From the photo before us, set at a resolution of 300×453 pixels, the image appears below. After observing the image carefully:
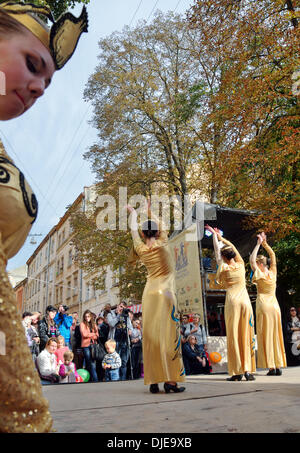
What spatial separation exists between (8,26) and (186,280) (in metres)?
9.34

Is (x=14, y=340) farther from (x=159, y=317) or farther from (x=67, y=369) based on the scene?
(x=67, y=369)

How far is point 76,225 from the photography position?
53.0 ft

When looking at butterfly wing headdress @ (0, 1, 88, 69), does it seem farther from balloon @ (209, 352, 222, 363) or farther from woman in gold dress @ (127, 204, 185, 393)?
balloon @ (209, 352, 222, 363)

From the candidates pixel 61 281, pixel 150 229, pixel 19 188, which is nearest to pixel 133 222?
pixel 150 229

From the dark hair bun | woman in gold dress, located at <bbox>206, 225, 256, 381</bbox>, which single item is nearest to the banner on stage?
woman in gold dress, located at <bbox>206, 225, 256, 381</bbox>

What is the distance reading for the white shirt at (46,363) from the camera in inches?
252

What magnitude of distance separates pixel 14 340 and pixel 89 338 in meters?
7.41

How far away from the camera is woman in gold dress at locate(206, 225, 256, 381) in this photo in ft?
17.7

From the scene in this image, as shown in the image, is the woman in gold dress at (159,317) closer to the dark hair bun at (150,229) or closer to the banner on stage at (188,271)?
the dark hair bun at (150,229)

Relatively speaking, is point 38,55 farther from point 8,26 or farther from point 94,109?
point 94,109

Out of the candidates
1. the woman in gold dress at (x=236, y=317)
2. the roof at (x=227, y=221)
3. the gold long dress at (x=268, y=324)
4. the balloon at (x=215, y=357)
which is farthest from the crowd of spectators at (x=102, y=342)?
the woman in gold dress at (x=236, y=317)

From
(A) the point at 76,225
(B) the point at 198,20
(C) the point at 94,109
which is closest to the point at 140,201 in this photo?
(A) the point at 76,225

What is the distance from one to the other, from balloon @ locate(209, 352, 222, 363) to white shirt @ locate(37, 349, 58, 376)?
3.97 meters

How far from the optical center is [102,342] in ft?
27.6
